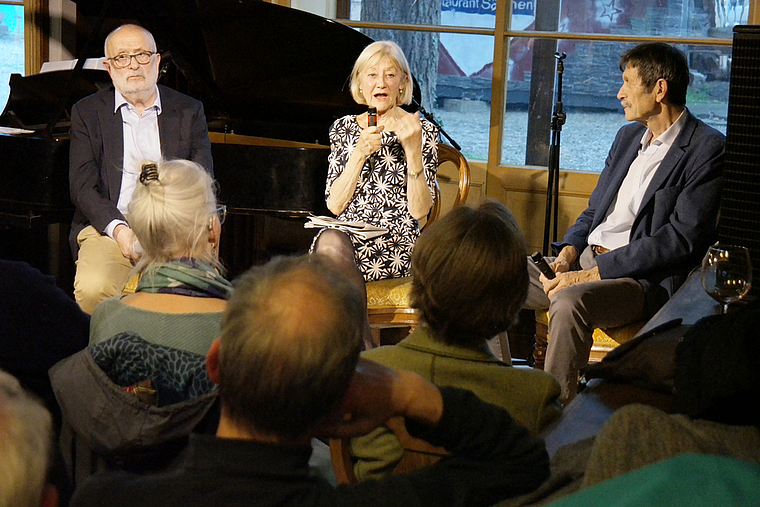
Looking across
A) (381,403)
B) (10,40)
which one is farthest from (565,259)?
(10,40)

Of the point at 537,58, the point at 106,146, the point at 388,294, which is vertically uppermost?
the point at 537,58

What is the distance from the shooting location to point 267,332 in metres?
0.93

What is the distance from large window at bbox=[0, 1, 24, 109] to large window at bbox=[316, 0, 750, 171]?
2.00m

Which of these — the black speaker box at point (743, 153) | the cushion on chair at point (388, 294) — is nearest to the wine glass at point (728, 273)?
the black speaker box at point (743, 153)

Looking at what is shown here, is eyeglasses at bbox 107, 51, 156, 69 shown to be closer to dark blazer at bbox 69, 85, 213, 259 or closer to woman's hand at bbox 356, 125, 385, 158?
dark blazer at bbox 69, 85, 213, 259

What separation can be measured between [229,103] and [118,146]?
90cm

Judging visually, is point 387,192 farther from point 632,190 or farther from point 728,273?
point 728,273

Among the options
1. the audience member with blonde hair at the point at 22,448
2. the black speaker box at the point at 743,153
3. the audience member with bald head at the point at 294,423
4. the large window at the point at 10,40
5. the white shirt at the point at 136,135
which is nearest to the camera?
the audience member with blonde hair at the point at 22,448

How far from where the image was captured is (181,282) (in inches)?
69.3

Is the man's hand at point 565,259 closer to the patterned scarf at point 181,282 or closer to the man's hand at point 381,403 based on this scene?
the patterned scarf at point 181,282

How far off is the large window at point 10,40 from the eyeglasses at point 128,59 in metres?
2.12

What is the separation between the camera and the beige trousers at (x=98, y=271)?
3.15 meters

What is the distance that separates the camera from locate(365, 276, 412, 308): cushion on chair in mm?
3143

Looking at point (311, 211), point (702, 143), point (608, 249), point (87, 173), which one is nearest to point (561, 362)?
point (608, 249)
